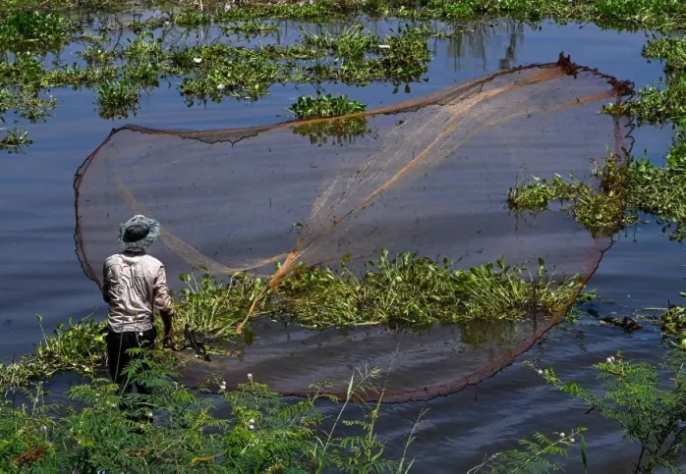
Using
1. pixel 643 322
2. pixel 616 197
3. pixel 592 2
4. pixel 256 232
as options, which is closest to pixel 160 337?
pixel 256 232

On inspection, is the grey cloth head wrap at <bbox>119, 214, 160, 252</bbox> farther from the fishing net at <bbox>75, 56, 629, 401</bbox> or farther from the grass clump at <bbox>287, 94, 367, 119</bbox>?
the grass clump at <bbox>287, 94, 367, 119</bbox>

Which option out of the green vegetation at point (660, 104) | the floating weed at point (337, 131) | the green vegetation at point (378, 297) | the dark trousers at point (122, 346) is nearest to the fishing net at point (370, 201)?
the floating weed at point (337, 131)

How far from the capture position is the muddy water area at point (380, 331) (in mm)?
7594

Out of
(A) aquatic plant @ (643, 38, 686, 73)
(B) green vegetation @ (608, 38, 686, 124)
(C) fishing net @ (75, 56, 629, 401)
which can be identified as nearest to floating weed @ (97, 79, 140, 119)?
(C) fishing net @ (75, 56, 629, 401)

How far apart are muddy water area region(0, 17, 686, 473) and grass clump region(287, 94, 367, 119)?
46 cm

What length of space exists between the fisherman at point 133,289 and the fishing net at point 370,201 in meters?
1.05

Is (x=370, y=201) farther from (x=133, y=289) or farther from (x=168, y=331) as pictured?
(x=133, y=289)

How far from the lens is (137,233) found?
270 inches

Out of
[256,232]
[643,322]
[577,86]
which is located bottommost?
[643,322]

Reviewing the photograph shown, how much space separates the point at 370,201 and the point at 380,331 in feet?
3.42

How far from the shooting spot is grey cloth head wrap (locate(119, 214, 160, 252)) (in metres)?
6.84

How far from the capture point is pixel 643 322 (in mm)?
9266

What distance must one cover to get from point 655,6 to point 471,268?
14.9m

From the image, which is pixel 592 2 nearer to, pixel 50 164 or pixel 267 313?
pixel 50 164
